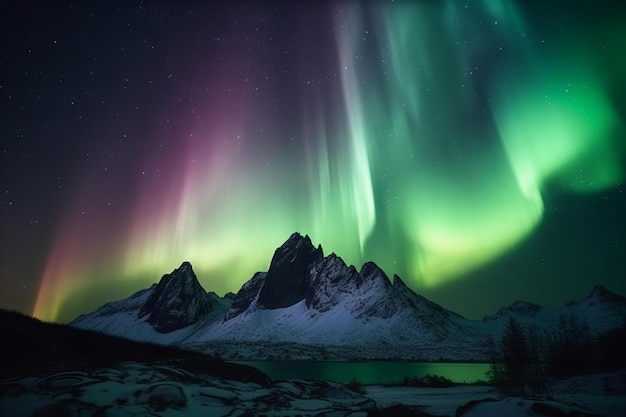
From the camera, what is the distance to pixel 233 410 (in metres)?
19.8

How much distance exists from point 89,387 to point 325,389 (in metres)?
17.4

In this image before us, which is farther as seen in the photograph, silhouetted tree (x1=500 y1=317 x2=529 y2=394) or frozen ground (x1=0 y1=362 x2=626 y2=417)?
silhouetted tree (x1=500 y1=317 x2=529 y2=394)

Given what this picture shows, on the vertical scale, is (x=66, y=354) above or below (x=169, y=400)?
above

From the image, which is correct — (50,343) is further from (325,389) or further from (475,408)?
(475,408)

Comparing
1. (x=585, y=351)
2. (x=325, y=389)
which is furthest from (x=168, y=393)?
(x=585, y=351)

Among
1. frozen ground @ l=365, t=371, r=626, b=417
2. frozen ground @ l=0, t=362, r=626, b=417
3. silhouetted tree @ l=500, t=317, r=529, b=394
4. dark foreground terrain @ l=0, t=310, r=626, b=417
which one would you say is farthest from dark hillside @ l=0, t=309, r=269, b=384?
silhouetted tree @ l=500, t=317, r=529, b=394

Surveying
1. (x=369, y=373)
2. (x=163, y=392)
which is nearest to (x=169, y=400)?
(x=163, y=392)

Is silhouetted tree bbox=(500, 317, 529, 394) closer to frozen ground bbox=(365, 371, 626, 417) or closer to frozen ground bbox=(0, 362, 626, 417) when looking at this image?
frozen ground bbox=(365, 371, 626, 417)

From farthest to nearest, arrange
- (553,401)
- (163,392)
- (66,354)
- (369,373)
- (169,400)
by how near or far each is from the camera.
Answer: (369,373) < (66,354) < (163,392) < (169,400) < (553,401)

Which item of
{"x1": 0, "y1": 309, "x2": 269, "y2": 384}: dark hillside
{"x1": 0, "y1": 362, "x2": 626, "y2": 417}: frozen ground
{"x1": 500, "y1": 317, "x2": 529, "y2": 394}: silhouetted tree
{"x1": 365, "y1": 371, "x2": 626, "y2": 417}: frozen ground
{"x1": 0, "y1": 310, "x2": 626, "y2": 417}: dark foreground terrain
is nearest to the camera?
{"x1": 0, "y1": 362, "x2": 626, "y2": 417}: frozen ground

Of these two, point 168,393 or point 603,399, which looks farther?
point 603,399

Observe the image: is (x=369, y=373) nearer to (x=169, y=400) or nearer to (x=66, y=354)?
(x=66, y=354)

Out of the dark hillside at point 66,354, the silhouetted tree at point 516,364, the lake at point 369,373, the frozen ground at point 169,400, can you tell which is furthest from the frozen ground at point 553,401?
the lake at point 369,373

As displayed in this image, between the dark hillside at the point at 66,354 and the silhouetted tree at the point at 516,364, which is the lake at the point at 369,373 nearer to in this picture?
the silhouetted tree at the point at 516,364
